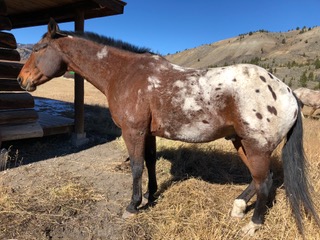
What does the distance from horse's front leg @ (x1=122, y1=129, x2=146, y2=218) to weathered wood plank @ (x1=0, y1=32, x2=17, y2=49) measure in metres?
3.44

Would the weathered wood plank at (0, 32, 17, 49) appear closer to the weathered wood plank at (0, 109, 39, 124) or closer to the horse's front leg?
the weathered wood plank at (0, 109, 39, 124)

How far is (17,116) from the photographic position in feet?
17.7

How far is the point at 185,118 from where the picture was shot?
3049 millimetres

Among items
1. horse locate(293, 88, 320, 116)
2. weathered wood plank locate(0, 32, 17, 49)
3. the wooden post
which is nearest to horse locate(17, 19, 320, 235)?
weathered wood plank locate(0, 32, 17, 49)

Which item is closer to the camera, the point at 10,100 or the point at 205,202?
the point at 205,202

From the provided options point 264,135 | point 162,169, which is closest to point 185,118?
point 264,135

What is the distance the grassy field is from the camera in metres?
3.03

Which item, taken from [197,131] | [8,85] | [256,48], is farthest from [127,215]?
[256,48]

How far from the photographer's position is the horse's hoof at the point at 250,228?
3.07 metres

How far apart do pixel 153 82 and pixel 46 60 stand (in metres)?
1.51

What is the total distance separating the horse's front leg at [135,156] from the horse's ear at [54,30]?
1.56 m

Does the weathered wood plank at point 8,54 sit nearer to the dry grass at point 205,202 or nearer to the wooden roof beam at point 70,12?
the wooden roof beam at point 70,12

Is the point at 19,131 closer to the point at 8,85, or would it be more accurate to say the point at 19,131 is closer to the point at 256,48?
the point at 8,85

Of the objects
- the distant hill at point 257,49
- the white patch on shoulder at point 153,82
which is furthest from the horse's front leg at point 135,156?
the distant hill at point 257,49
